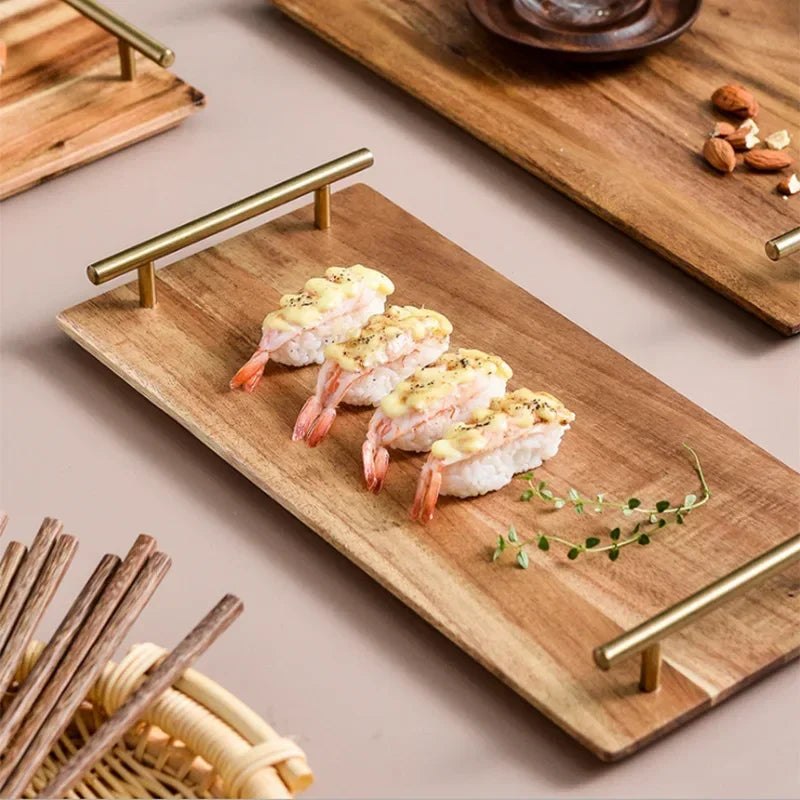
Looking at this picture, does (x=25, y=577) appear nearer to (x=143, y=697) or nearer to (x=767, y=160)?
(x=143, y=697)

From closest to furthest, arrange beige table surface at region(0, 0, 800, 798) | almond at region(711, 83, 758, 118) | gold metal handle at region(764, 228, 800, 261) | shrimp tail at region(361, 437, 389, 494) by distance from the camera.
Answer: beige table surface at region(0, 0, 800, 798) → shrimp tail at region(361, 437, 389, 494) → gold metal handle at region(764, 228, 800, 261) → almond at region(711, 83, 758, 118)

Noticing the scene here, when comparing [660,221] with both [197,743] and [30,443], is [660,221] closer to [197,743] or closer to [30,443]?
[30,443]

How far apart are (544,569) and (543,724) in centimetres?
18

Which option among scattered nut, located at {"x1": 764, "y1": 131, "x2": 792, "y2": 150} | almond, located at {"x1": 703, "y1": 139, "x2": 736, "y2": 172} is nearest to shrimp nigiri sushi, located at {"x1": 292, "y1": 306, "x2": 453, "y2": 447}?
almond, located at {"x1": 703, "y1": 139, "x2": 736, "y2": 172}

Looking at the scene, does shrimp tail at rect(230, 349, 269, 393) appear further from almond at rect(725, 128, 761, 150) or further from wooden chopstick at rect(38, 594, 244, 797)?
almond at rect(725, 128, 761, 150)

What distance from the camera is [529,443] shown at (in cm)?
196

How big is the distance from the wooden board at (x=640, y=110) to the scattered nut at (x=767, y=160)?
0.05 feet

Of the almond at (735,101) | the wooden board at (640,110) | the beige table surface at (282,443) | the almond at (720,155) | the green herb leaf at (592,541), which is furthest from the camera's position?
the almond at (735,101)

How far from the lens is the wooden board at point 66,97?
251cm

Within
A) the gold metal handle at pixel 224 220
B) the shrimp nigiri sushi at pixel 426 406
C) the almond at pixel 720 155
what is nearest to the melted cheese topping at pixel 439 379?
the shrimp nigiri sushi at pixel 426 406

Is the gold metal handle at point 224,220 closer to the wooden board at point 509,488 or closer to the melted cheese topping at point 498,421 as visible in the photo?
the wooden board at point 509,488

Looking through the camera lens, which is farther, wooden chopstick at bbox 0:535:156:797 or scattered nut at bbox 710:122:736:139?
scattered nut at bbox 710:122:736:139

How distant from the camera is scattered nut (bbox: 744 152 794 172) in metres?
2.48

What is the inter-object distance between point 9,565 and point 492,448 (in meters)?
0.54
